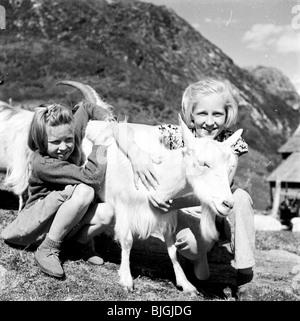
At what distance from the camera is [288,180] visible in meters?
23.6

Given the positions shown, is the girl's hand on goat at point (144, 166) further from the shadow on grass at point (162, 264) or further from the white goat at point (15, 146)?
the white goat at point (15, 146)

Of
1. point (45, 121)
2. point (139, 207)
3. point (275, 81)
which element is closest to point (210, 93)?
point (139, 207)

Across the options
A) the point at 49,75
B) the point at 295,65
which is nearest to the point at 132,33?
the point at 49,75

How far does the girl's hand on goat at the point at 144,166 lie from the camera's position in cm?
381

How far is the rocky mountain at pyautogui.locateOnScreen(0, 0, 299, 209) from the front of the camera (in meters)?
22.6

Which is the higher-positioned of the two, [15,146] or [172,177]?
[172,177]

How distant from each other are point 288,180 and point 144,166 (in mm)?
21020

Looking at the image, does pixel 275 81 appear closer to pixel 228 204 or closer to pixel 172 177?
pixel 172 177

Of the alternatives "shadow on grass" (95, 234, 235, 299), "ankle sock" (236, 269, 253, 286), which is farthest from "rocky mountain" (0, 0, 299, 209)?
"ankle sock" (236, 269, 253, 286)

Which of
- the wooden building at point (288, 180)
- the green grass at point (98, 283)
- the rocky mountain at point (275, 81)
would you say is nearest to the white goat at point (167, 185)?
the green grass at point (98, 283)

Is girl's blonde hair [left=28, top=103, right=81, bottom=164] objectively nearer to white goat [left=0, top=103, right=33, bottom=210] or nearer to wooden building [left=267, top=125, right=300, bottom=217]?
white goat [left=0, top=103, right=33, bottom=210]

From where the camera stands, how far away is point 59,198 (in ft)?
13.1

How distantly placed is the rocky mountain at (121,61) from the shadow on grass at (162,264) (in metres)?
10.7

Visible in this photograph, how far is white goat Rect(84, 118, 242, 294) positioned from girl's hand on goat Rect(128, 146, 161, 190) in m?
0.07
